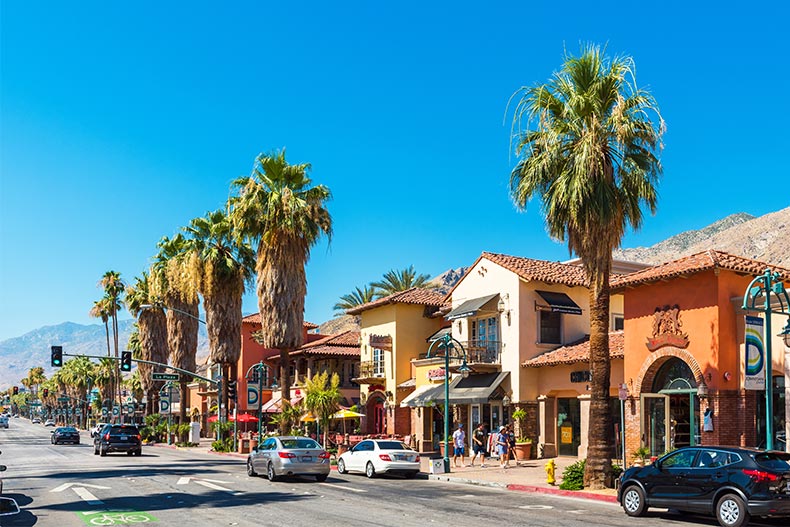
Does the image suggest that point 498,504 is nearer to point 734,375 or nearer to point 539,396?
point 734,375

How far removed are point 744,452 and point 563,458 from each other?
1997 cm

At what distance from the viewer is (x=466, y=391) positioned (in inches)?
1598

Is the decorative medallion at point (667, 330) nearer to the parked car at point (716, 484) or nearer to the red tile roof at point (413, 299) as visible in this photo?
the parked car at point (716, 484)

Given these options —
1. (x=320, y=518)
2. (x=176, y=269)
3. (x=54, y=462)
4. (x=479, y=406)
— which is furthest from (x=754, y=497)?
(x=176, y=269)

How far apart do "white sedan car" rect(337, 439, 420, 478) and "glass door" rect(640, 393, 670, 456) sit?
790 cm

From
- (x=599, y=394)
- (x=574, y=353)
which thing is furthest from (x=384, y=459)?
(x=574, y=353)

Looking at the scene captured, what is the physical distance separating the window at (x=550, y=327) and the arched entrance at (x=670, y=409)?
1047cm

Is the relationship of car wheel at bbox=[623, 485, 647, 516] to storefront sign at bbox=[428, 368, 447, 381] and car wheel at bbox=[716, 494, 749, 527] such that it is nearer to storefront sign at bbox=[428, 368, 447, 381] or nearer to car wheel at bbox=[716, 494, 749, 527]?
car wheel at bbox=[716, 494, 749, 527]

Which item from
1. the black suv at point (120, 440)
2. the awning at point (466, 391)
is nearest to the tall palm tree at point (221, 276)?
the black suv at point (120, 440)

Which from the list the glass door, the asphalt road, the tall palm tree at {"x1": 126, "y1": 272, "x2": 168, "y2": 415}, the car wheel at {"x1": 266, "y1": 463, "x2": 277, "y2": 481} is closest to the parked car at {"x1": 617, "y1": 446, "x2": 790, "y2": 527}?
the asphalt road

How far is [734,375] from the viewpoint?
87.1ft

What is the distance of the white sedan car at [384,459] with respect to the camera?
2912 centimetres

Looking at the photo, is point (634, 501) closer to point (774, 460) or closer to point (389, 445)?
point (774, 460)

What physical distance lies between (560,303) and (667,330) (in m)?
11.1
